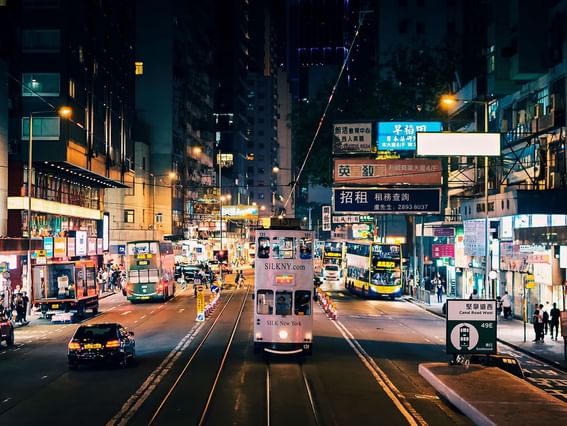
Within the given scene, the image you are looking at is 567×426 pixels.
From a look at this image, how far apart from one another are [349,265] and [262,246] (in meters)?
46.9

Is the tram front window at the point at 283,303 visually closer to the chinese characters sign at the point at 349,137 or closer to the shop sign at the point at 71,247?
the chinese characters sign at the point at 349,137

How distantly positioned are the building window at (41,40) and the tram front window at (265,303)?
40234 millimetres

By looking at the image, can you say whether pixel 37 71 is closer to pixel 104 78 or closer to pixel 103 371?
pixel 104 78

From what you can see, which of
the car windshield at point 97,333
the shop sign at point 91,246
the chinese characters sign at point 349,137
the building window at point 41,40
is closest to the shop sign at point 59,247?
the shop sign at point 91,246

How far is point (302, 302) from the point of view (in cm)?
2895

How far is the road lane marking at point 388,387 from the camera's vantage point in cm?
1869

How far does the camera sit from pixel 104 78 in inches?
2963

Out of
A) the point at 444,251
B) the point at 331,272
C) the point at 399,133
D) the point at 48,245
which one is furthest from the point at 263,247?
the point at 331,272

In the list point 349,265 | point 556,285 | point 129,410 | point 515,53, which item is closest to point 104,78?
point 349,265

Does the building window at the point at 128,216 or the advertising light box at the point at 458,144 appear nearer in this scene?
the advertising light box at the point at 458,144

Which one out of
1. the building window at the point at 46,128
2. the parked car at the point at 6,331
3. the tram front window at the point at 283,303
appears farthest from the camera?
the building window at the point at 46,128

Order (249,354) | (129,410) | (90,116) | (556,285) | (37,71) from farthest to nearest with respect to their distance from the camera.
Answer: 1. (90,116)
2. (37,71)
3. (556,285)
4. (249,354)
5. (129,410)

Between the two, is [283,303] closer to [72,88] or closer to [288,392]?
[288,392]

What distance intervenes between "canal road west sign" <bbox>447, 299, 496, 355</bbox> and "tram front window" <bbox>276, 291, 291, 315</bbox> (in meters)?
6.11
